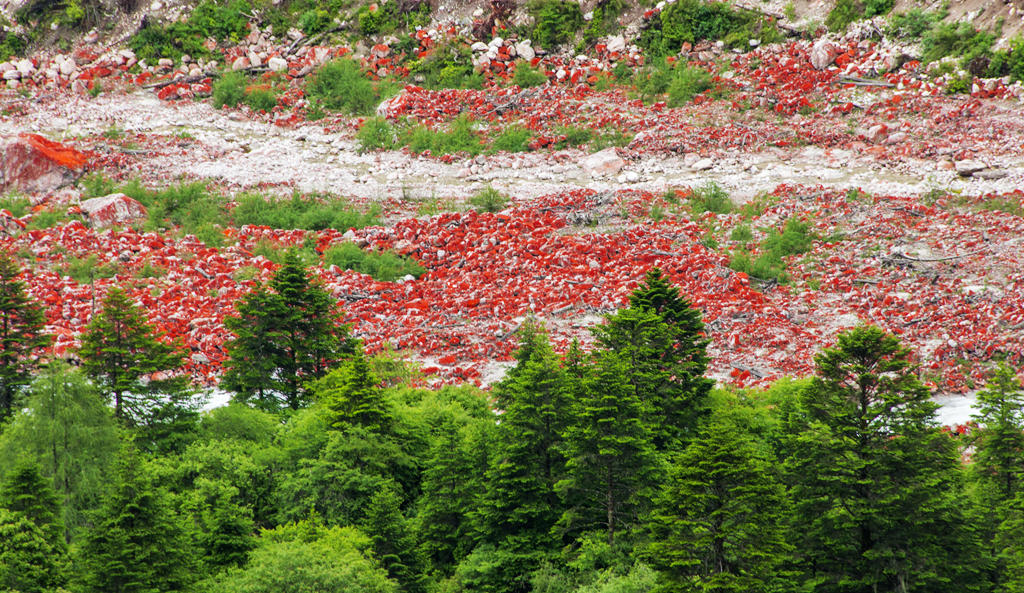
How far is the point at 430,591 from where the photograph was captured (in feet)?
112

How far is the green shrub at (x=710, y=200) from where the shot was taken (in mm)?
61156

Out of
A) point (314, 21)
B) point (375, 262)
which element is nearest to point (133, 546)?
point (375, 262)

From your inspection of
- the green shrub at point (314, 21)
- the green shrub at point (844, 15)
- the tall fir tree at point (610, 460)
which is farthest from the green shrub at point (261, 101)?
the tall fir tree at point (610, 460)

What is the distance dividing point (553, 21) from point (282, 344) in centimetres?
4064

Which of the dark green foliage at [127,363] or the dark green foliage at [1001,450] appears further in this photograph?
the dark green foliage at [127,363]

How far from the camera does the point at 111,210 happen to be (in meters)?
65.1

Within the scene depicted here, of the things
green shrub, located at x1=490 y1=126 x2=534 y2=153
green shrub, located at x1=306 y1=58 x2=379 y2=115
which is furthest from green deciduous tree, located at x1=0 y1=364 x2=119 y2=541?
green shrub, located at x1=306 y1=58 x2=379 y2=115

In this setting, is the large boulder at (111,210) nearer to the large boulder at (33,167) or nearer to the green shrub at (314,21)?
the large boulder at (33,167)

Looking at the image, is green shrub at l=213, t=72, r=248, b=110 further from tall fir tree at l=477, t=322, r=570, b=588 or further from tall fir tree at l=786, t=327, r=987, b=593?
tall fir tree at l=786, t=327, r=987, b=593

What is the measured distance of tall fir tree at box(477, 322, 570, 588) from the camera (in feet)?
112

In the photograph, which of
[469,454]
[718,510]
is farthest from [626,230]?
[718,510]

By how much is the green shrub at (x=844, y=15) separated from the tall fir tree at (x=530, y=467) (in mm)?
48400

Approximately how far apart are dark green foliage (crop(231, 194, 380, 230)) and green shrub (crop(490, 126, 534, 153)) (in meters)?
9.87

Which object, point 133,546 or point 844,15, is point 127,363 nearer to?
point 133,546
